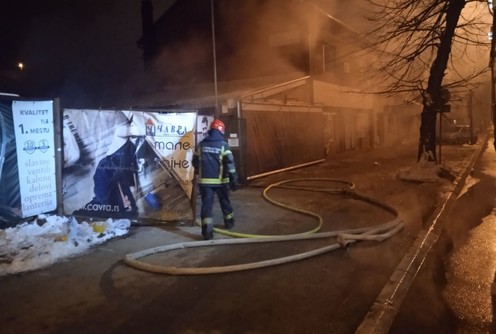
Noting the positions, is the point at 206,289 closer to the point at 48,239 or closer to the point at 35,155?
the point at 48,239

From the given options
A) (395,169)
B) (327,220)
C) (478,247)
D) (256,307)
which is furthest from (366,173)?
(256,307)

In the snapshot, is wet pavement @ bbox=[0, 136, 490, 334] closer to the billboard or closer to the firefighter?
the firefighter

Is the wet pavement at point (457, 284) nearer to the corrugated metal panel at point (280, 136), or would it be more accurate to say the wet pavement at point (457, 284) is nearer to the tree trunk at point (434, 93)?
the tree trunk at point (434, 93)

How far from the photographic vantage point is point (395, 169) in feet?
41.5

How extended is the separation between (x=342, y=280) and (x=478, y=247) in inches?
91.5

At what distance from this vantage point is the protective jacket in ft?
17.3

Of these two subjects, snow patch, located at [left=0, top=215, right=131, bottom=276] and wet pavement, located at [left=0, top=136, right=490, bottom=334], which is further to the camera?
snow patch, located at [left=0, top=215, right=131, bottom=276]

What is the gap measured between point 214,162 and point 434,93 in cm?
849

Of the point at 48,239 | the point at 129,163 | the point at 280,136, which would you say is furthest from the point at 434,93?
the point at 48,239

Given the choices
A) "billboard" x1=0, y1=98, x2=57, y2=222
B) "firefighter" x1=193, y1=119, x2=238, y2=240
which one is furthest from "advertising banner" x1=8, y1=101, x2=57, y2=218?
"firefighter" x1=193, y1=119, x2=238, y2=240

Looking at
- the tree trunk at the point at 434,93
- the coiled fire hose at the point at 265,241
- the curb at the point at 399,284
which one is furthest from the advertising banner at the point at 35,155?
the tree trunk at the point at 434,93

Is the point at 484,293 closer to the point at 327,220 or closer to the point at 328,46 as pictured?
the point at 327,220

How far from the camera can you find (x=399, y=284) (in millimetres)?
3793

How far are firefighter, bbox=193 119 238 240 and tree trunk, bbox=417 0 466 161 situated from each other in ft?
25.4
